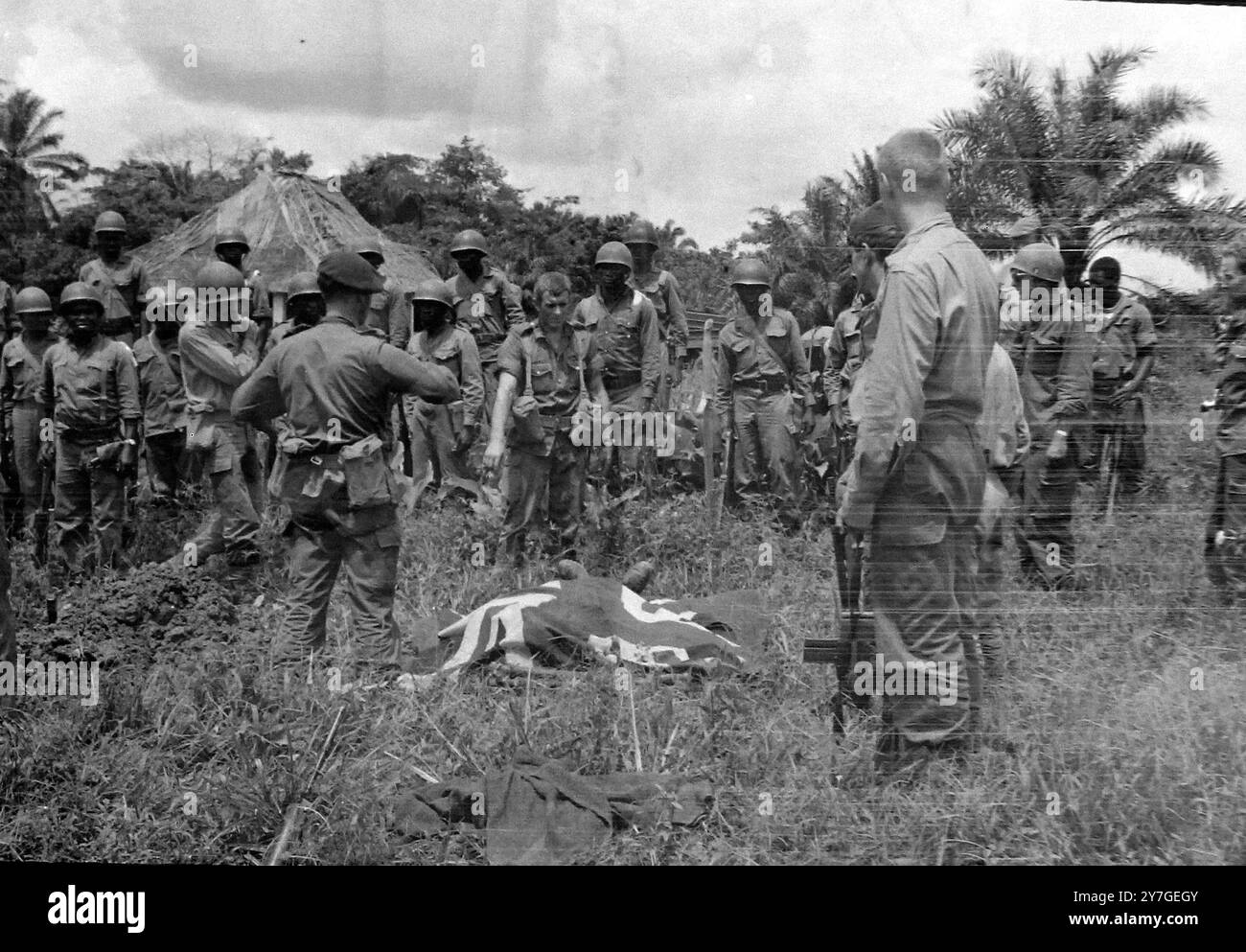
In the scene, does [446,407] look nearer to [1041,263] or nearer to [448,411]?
[448,411]

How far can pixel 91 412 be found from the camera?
19.4ft

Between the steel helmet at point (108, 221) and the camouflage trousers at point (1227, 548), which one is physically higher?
the steel helmet at point (108, 221)

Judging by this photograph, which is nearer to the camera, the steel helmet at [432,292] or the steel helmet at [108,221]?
the steel helmet at [108,221]

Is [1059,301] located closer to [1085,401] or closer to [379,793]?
[1085,401]

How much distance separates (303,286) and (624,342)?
174 centimetres

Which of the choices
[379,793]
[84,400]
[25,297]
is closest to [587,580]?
[379,793]

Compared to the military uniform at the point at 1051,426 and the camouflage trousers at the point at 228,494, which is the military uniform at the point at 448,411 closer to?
the camouflage trousers at the point at 228,494

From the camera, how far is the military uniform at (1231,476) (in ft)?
12.6

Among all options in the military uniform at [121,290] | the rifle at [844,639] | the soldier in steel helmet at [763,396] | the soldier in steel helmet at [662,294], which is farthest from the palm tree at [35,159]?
the rifle at [844,639]

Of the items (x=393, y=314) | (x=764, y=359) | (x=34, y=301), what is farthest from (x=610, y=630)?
(x=34, y=301)

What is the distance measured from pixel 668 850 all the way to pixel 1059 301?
215 centimetres

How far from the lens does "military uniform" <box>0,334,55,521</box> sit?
239 inches

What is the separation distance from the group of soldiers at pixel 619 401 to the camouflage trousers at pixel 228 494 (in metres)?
0.01

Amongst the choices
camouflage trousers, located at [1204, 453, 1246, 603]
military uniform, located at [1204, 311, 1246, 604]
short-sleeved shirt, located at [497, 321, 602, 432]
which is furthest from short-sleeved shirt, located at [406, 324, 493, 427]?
camouflage trousers, located at [1204, 453, 1246, 603]
